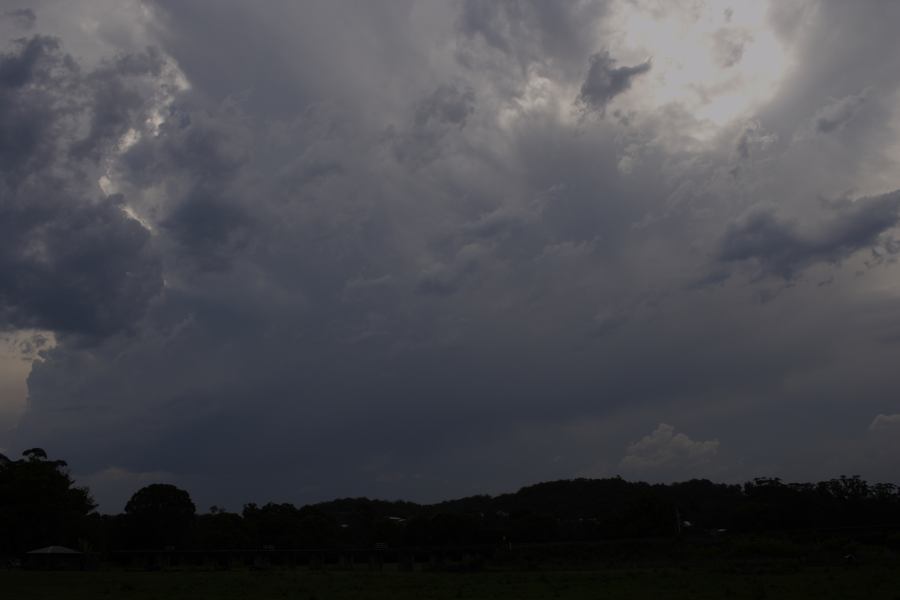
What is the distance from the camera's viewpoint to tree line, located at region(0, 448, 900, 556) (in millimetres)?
91125

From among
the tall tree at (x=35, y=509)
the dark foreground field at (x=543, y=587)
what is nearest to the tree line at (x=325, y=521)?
the tall tree at (x=35, y=509)

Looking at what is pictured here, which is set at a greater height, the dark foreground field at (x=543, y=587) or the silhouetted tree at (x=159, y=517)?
the silhouetted tree at (x=159, y=517)

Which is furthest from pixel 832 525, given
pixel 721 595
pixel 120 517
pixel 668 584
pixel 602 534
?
pixel 120 517

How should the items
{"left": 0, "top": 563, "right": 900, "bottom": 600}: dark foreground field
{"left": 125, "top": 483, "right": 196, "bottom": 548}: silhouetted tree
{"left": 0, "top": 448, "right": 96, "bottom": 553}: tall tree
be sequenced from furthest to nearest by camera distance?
{"left": 125, "top": 483, "right": 196, "bottom": 548}: silhouetted tree
{"left": 0, "top": 448, "right": 96, "bottom": 553}: tall tree
{"left": 0, "top": 563, "right": 900, "bottom": 600}: dark foreground field

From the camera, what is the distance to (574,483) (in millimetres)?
187000

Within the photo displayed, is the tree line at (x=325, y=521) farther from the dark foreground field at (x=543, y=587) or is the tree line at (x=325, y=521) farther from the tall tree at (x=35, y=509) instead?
the dark foreground field at (x=543, y=587)

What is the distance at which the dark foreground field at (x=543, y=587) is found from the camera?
123ft

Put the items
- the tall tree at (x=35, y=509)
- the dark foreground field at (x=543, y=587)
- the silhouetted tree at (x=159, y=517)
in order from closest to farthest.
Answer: the dark foreground field at (x=543, y=587) < the tall tree at (x=35, y=509) < the silhouetted tree at (x=159, y=517)

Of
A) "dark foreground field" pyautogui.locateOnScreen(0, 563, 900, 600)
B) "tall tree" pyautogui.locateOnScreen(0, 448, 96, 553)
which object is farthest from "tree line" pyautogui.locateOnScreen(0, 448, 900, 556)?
"dark foreground field" pyautogui.locateOnScreen(0, 563, 900, 600)

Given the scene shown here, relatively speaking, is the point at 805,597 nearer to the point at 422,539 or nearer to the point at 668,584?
the point at 668,584

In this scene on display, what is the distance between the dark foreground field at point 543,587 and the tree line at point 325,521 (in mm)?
41448

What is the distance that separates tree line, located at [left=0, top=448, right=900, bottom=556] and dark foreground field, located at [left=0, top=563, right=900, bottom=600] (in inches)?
1632

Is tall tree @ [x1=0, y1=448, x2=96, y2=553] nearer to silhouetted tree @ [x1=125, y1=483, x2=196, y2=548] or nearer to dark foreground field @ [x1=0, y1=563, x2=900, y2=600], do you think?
A: silhouetted tree @ [x1=125, y1=483, x2=196, y2=548]

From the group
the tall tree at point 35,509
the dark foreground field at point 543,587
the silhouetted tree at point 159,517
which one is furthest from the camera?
the silhouetted tree at point 159,517
